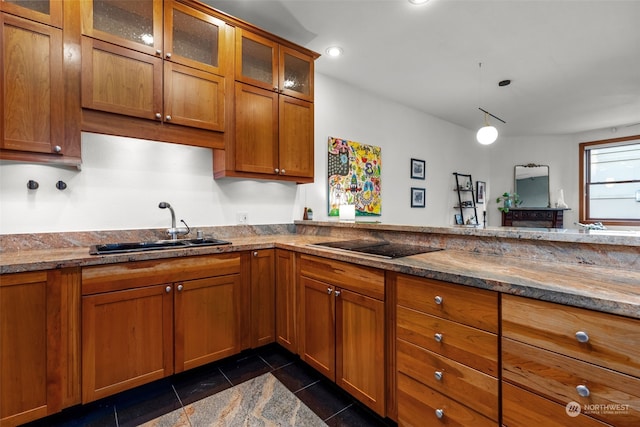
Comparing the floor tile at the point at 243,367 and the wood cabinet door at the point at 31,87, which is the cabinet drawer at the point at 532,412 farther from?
the wood cabinet door at the point at 31,87

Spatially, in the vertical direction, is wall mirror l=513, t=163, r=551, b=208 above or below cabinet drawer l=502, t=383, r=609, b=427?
above

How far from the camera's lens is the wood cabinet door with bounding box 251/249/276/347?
2.12m

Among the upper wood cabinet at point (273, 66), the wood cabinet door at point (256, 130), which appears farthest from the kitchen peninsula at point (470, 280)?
the upper wood cabinet at point (273, 66)

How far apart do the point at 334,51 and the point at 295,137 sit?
99 centimetres

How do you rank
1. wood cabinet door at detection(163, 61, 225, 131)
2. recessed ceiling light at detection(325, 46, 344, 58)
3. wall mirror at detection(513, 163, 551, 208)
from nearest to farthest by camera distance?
wood cabinet door at detection(163, 61, 225, 131) → recessed ceiling light at detection(325, 46, 344, 58) → wall mirror at detection(513, 163, 551, 208)

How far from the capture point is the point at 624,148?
5.34 metres

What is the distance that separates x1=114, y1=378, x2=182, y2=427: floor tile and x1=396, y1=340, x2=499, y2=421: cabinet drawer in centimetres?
135

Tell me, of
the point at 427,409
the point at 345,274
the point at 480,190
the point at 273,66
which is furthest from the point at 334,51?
the point at 480,190

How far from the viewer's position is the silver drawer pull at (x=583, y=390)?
84cm

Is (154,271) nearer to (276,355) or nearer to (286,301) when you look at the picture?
(286,301)

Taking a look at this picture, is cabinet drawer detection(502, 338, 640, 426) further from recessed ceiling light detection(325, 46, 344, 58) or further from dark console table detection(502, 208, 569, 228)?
dark console table detection(502, 208, 569, 228)

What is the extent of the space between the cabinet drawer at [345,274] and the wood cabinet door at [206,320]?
21.6 inches

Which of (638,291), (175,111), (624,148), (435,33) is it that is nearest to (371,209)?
(435,33)

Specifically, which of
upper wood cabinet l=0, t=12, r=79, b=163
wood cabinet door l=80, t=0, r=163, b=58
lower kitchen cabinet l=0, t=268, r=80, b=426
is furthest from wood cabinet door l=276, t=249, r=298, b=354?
wood cabinet door l=80, t=0, r=163, b=58
